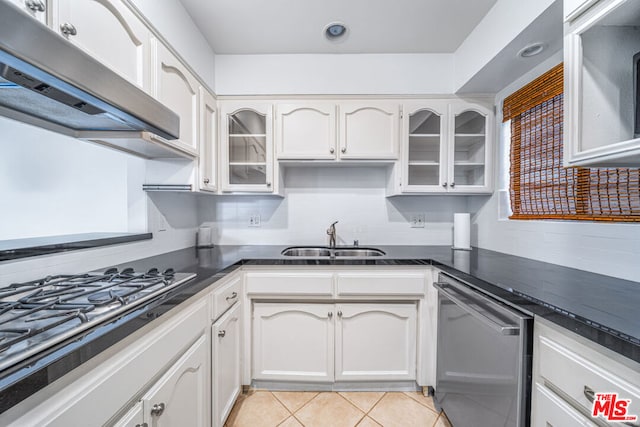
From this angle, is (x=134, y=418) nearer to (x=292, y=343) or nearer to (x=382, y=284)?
(x=292, y=343)

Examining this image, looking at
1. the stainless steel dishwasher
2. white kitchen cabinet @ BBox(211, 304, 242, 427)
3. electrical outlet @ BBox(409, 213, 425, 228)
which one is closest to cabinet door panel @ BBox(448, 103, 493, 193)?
electrical outlet @ BBox(409, 213, 425, 228)

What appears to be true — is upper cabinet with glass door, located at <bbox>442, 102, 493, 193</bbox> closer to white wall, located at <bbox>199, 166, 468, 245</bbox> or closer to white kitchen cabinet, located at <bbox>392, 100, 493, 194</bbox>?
white kitchen cabinet, located at <bbox>392, 100, 493, 194</bbox>

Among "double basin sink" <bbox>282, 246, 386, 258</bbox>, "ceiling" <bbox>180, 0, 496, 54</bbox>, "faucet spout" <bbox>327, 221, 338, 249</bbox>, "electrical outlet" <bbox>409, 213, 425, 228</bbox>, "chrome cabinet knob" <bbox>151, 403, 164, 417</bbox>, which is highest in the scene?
"ceiling" <bbox>180, 0, 496, 54</bbox>

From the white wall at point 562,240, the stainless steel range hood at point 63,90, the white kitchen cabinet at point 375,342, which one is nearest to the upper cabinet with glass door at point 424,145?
the white wall at point 562,240

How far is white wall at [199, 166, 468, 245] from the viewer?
2301 mm

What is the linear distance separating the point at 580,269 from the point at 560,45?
3.80 ft

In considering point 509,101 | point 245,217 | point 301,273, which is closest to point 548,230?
point 509,101

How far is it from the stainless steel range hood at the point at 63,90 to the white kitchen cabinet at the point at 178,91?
40 centimetres

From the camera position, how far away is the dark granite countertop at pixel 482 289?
0.53 m

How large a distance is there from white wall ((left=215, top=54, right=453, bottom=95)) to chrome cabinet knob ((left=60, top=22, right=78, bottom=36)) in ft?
4.00

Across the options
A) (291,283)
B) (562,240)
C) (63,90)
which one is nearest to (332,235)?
(291,283)

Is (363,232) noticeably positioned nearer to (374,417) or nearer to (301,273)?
(301,273)

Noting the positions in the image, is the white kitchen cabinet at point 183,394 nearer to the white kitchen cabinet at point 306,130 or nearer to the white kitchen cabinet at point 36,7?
the white kitchen cabinet at point 36,7

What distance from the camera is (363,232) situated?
2.31 m
